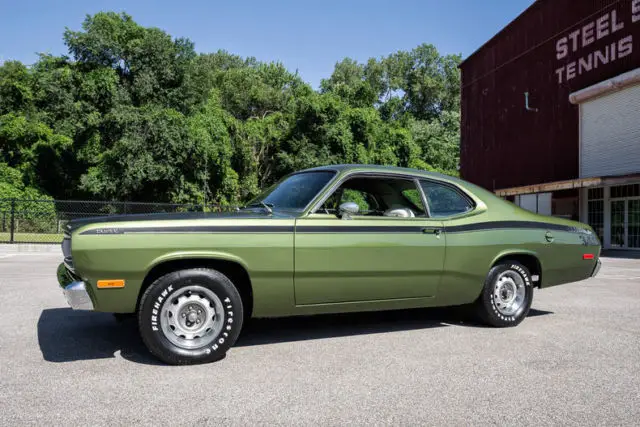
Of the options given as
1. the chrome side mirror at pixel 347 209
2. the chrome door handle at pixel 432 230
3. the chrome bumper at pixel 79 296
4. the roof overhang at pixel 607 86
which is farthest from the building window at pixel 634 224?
the chrome bumper at pixel 79 296

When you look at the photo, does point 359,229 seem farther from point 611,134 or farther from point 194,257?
point 611,134

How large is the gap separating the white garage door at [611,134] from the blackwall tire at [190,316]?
22.4 metres

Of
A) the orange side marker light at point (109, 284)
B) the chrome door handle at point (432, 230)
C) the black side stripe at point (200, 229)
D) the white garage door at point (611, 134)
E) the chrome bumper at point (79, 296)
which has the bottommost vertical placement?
the chrome bumper at point (79, 296)

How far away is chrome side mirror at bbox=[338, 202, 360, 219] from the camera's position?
4793 mm

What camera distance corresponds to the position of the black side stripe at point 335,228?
13.7ft

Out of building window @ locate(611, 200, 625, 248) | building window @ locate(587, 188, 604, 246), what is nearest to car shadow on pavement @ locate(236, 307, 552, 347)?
building window @ locate(611, 200, 625, 248)

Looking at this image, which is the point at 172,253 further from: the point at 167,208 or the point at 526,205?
the point at 526,205

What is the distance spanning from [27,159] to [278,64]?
88.6 ft

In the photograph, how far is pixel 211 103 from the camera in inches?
1660

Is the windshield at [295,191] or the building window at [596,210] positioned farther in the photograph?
the building window at [596,210]

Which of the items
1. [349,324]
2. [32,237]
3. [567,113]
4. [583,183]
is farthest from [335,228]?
[567,113]

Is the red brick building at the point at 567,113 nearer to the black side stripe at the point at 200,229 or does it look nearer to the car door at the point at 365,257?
the car door at the point at 365,257

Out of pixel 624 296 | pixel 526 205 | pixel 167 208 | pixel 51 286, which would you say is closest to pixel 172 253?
pixel 51 286

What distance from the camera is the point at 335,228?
4.76m
